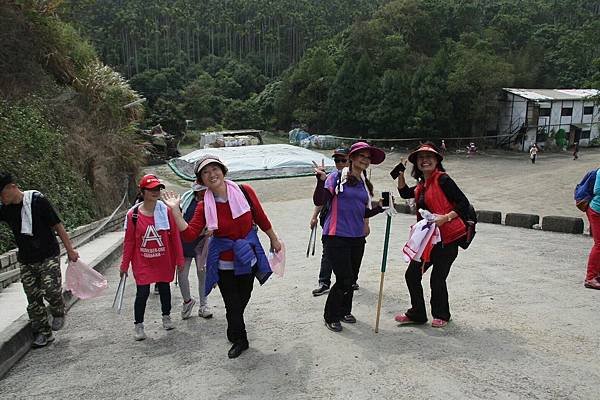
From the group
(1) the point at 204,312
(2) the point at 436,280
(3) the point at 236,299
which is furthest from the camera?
(1) the point at 204,312

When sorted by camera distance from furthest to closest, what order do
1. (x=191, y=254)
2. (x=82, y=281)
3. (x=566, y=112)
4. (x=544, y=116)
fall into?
(x=566, y=112), (x=544, y=116), (x=191, y=254), (x=82, y=281)

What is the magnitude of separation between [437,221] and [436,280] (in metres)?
0.55

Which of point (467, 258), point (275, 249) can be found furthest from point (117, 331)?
point (467, 258)

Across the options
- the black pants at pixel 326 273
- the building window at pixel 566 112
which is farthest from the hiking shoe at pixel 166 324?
the building window at pixel 566 112

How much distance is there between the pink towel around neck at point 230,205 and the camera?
3.59 meters

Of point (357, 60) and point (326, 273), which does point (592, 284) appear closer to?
point (326, 273)

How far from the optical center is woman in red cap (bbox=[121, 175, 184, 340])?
4035 mm

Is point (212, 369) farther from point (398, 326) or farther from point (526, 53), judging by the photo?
point (526, 53)

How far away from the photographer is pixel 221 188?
368 cm

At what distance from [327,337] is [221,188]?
151cm

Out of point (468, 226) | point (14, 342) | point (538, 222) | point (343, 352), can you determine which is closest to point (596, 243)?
point (468, 226)

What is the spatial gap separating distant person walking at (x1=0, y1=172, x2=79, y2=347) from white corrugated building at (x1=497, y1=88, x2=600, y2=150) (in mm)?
40265

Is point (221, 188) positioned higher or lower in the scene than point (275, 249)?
higher

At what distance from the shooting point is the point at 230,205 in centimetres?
365
